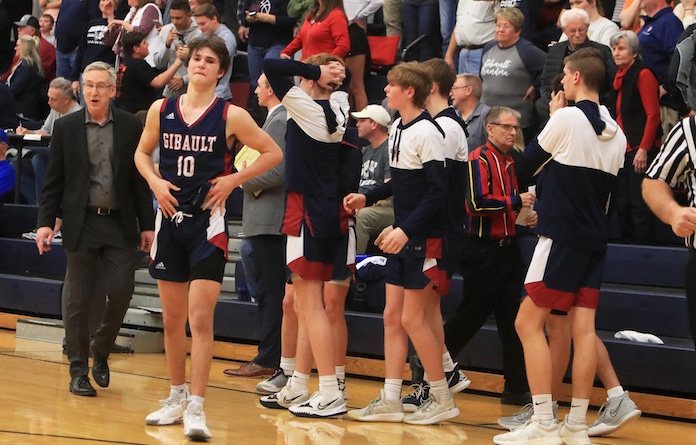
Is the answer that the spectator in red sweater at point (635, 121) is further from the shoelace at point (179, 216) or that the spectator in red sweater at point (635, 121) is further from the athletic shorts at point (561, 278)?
the shoelace at point (179, 216)

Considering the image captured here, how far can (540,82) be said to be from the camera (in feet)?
27.8

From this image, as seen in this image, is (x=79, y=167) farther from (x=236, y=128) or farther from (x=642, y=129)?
(x=642, y=129)

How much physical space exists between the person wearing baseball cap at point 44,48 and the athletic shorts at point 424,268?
8.07 metres

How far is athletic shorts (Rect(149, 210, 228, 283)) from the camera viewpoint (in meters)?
5.25

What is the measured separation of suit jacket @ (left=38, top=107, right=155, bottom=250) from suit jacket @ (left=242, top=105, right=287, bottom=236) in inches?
28.8

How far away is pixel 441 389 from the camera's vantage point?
19.2ft

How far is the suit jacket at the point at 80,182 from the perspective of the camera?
20.8ft

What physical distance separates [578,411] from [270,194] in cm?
254

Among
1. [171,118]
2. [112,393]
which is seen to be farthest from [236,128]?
[112,393]

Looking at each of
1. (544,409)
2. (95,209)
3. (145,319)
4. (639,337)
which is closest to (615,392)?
(544,409)

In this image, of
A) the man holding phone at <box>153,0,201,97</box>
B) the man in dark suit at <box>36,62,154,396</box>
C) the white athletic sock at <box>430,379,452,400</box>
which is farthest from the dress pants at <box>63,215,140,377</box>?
the man holding phone at <box>153,0,201,97</box>

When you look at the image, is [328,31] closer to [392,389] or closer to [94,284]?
[94,284]

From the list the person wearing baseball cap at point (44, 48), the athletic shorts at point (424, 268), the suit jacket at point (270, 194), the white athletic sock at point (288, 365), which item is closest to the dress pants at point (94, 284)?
the suit jacket at point (270, 194)

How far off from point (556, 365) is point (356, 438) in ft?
3.49
